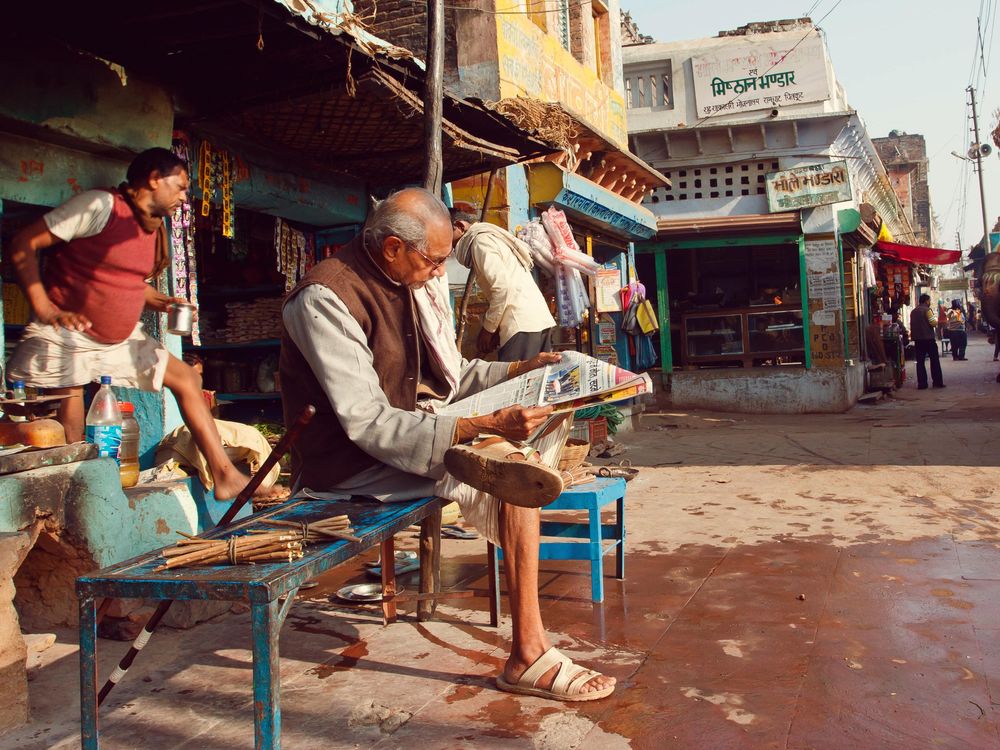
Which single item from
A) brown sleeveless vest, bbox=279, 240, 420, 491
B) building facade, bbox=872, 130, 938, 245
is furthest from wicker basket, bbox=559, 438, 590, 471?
building facade, bbox=872, 130, 938, 245

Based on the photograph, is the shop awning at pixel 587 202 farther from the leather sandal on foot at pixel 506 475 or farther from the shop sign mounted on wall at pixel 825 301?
the leather sandal on foot at pixel 506 475

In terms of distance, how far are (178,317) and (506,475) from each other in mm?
2787

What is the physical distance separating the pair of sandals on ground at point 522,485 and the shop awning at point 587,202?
6637mm

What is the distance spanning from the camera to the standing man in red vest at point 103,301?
4113 mm

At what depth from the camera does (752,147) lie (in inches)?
616

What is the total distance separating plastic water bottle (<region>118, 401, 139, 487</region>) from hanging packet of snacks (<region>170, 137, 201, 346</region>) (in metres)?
0.89

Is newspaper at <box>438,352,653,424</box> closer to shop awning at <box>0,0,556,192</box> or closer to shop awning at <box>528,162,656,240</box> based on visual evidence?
shop awning at <box>0,0,556,192</box>

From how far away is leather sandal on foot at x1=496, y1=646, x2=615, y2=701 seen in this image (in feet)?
9.42

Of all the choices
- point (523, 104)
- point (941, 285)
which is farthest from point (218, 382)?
point (941, 285)

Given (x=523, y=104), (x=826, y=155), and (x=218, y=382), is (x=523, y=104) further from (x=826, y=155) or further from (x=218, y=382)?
(x=826, y=155)

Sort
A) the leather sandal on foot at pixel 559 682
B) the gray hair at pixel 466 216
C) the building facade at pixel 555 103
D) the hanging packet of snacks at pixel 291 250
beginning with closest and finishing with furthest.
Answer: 1. the leather sandal on foot at pixel 559 682
2. the hanging packet of snacks at pixel 291 250
3. the gray hair at pixel 466 216
4. the building facade at pixel 555 103

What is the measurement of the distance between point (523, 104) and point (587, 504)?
226 inches

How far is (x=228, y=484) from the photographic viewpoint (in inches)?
163

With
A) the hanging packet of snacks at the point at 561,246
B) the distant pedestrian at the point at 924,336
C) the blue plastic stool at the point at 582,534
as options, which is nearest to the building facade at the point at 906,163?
the distant pedestrian at the point at 924,336
